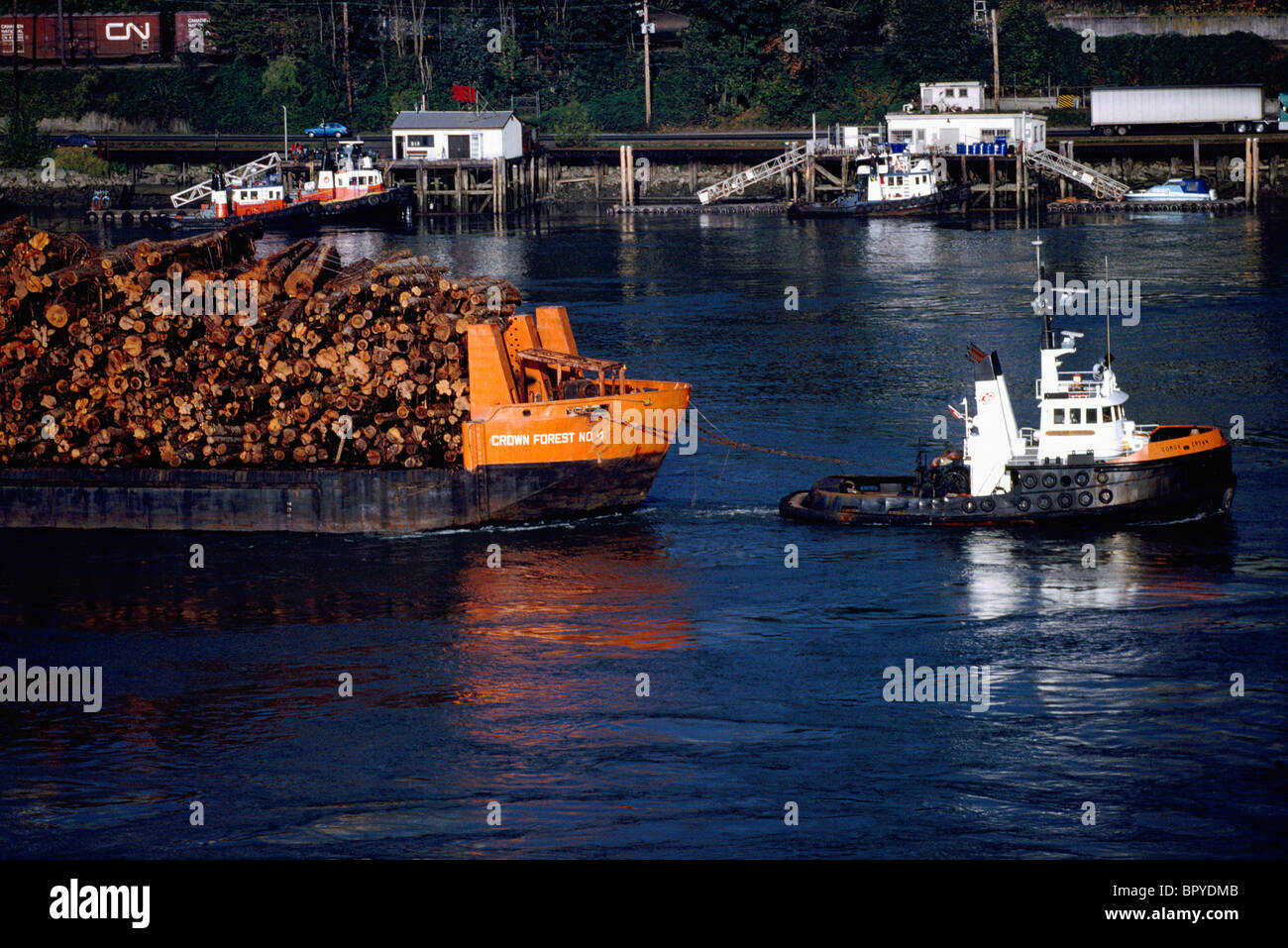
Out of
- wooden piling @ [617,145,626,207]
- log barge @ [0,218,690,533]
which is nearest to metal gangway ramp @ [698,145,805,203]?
wooden piling @ [617,145,626,207]

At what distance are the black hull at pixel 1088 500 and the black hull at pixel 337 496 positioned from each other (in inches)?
208

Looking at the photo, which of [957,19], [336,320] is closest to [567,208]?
[957,19]

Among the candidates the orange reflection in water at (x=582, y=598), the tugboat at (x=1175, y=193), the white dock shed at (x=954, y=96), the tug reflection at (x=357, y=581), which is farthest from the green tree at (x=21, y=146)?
the orange reflection in water at (x=582, y=598)

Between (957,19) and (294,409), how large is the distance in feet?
311

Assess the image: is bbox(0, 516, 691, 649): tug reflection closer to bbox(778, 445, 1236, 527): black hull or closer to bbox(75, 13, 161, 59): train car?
bbox(778, 445, 1236, 527): black hull

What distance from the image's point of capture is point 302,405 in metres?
39.2

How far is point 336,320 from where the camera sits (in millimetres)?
39438

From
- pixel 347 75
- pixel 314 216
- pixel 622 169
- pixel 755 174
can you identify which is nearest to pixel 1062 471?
pixel 755 174

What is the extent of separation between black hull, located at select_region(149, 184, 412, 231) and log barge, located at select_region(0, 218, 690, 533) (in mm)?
72005

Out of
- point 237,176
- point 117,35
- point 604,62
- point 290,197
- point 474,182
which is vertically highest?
point 117,35

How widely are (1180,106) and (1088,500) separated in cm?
8921

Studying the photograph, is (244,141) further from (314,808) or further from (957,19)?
(314,808)

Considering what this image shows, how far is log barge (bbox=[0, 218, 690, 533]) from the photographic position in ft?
125

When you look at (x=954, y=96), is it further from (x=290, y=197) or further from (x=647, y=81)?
(x=290, y=197)
